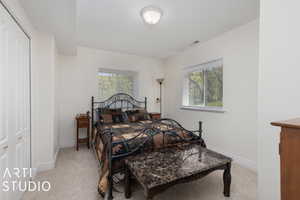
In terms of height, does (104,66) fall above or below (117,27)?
below

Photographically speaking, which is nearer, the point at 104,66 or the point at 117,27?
the point at 117,27

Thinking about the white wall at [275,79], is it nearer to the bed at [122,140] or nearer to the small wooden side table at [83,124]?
the bed at [122,140]

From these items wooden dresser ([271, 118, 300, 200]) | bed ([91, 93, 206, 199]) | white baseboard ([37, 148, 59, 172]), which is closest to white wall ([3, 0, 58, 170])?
white baseboard ([37, 148, 59, 172])

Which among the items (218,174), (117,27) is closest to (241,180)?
(218,174)

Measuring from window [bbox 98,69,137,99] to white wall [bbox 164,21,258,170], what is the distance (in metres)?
1.99

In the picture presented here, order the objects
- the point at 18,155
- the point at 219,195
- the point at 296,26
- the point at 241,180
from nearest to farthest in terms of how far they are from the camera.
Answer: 1. the point at 296,26
2. the point at 18,155
3. the point at 219,195
4. the point at 241,180

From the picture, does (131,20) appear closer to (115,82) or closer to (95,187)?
(115,82)

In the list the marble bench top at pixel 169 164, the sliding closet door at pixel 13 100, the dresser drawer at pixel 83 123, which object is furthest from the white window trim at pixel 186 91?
the sliding closet door at pixel 13 100

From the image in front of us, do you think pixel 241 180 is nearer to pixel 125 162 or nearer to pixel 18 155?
pixel 125 162

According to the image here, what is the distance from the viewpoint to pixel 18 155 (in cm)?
161

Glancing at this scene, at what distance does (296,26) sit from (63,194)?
111 inches

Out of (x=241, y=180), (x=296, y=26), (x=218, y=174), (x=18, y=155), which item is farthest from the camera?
(x=218, y=174)

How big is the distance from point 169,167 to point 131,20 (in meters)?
2.37

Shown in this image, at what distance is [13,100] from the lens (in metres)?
1.49
